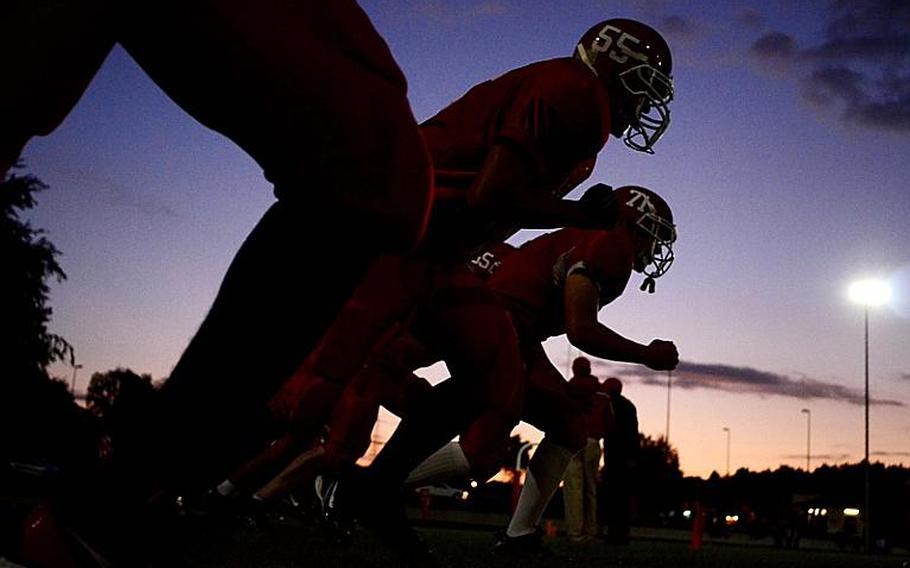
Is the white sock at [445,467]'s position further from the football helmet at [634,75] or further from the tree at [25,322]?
the tree at [25,322]

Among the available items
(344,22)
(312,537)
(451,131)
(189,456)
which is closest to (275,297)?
(189,456)

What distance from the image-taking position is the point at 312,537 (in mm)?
6328

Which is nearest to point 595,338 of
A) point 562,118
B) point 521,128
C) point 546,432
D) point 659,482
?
point 546,432

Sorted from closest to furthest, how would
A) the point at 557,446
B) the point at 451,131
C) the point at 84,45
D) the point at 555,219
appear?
1. the point at 84,45
2. the point at 555,219
3. the point at 451,131
4. the point at 557,446

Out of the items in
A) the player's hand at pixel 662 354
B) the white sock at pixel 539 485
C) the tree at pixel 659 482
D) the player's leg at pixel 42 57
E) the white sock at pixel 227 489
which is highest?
the tree at pixel 659 482

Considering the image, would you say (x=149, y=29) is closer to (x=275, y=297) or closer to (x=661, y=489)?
(x=275, y=297)

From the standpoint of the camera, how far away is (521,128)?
2.93 meters

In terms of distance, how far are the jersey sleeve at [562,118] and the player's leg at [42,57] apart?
1.82 m

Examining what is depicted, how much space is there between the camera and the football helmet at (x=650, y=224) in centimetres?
600

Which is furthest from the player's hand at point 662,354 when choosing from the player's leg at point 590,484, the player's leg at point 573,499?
the player's leg at point 590,484

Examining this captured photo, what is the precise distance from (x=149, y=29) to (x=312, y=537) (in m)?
5.33

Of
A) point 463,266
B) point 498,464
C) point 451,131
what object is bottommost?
point 498,464

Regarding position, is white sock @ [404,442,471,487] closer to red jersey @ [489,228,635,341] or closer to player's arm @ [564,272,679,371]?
red jersey @ [489,228,635,341]

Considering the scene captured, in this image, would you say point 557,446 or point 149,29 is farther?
point 557,446
